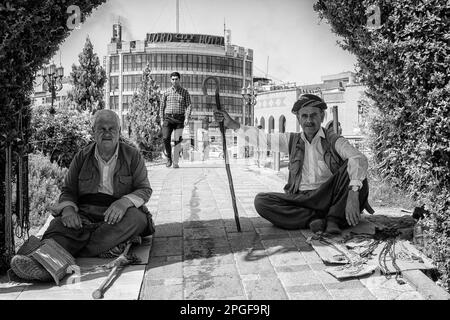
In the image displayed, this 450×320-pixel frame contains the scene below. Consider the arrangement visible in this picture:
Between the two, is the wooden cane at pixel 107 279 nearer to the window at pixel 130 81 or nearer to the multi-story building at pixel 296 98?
the multi-story building at pixel 296 98

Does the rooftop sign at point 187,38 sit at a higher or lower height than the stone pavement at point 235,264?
A: higher

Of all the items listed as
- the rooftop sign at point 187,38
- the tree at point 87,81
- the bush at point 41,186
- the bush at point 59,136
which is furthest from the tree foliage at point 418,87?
the rooftop sign at point 187,38

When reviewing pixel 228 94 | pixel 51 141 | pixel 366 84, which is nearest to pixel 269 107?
pixel 228 94

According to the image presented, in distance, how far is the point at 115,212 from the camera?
367cm

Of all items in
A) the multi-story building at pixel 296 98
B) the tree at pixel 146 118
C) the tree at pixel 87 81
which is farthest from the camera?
the multi-story building at pixel 296 98

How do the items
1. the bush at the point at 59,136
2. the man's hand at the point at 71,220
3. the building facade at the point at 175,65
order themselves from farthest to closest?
the building facade at the point at 175,65
the bush at the point at 59,136
the man's hand at the point at 71,220

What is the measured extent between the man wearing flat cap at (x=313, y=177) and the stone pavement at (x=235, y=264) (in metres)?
0.26

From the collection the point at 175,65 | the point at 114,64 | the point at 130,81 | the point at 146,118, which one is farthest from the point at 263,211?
the point at 114,64

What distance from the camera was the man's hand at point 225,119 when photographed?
4469 millimetres

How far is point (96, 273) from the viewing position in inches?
133

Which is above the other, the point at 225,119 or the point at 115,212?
the point at 225,119

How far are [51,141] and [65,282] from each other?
7618mm

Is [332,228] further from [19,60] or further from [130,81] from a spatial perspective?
[130,81]

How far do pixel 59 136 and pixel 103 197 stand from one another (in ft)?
22.4
